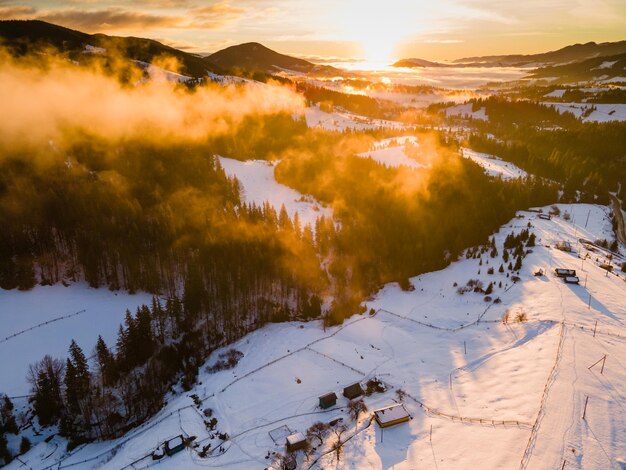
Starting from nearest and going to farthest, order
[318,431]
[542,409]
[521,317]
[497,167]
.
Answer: [542,409]
[318,431]
[521,317]
[497,167]

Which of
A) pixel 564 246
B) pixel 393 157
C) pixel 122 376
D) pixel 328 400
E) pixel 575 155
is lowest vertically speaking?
pixel 122 376

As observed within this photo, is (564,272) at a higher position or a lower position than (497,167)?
lower

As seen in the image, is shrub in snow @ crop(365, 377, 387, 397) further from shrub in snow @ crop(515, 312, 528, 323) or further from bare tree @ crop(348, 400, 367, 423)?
shrub in snow @ crop(515, 312, 528, 323)

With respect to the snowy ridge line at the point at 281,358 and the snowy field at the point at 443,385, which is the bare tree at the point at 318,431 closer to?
the snowy field at the point at 443,385

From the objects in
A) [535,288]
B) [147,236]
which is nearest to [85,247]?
[147,236]

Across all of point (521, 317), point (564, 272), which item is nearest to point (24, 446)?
point (521, 317)

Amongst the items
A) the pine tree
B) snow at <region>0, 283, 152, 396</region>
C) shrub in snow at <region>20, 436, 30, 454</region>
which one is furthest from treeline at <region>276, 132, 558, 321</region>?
shrub in snow at <region>20, 436, 30, 454</region>

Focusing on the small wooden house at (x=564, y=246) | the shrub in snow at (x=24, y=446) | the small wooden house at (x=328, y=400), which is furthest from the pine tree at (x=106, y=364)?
the small wooden house at (x=564, y=246)

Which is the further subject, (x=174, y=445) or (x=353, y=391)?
(x=353, y=391)

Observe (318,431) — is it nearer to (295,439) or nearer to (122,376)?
(295,439)
